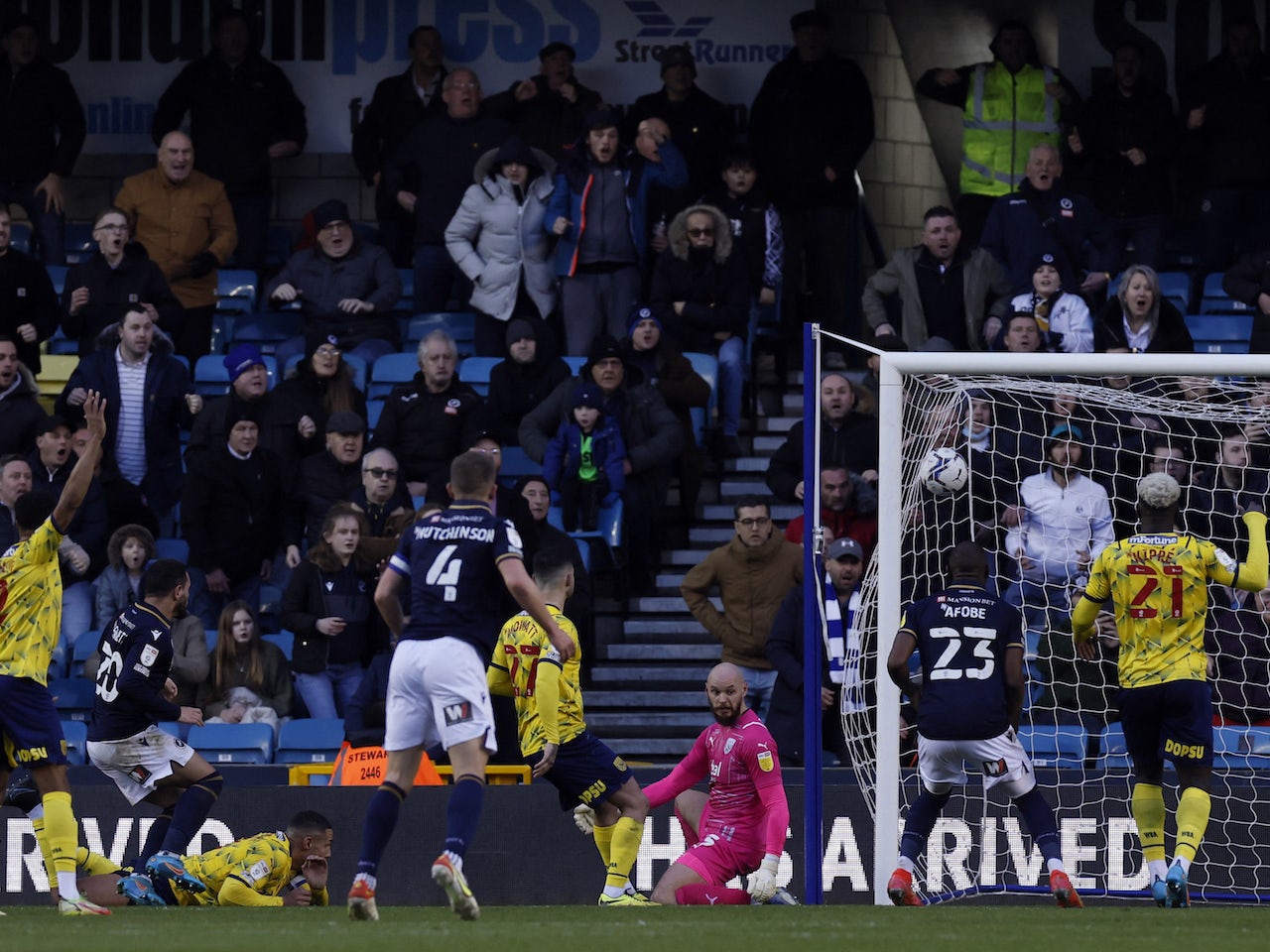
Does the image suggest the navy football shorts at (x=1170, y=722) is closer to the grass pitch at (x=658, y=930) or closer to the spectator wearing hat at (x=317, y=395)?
the grass pitch at (x=658, y=930)

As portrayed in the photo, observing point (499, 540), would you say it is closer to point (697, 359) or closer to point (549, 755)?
point (549, 755)

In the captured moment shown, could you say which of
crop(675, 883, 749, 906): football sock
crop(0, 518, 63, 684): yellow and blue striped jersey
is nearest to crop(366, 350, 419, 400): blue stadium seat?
crop(0, 518, 63, 684): yellow and blue striped jersey

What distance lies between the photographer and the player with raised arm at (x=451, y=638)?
855 cm

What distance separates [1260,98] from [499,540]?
963 cm

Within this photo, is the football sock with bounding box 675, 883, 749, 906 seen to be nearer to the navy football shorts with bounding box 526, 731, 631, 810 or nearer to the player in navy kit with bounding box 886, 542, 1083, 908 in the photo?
the navy football shorts with bounding box 526, 731, 631, 810

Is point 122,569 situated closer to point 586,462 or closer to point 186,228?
point 586,462

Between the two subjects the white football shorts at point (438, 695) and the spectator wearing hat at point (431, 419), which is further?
the spectator wearing hat at point (431, 419)

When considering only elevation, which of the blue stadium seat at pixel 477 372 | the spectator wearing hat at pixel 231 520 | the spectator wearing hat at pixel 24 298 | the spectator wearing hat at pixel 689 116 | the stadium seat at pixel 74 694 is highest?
the spectator wearing hat at pixel 689 116

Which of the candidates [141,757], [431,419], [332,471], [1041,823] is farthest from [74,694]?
[1041,823]

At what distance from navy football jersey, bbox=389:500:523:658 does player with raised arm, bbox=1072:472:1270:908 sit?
125 inches

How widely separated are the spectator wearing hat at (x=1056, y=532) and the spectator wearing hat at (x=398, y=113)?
610cm

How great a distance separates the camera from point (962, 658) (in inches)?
410

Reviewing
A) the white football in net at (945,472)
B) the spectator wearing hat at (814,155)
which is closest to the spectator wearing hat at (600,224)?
the spectator wearing hat at (814,155)

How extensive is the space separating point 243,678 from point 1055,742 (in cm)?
496
